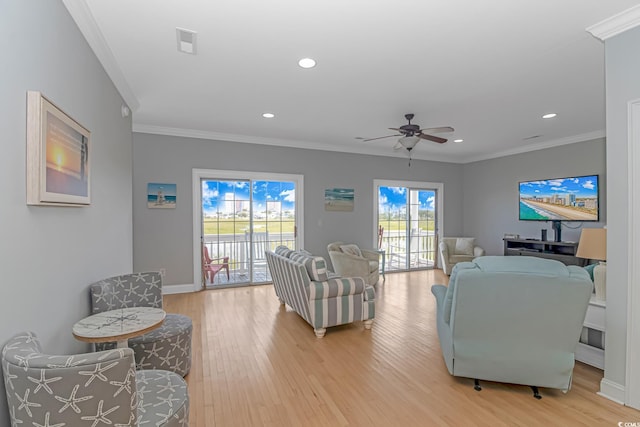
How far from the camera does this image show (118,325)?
1997mm

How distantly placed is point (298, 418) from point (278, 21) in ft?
9.15

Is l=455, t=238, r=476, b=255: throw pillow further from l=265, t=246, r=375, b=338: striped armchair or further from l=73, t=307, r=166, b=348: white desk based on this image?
l=73, t=307, r=166, b=348: white desk

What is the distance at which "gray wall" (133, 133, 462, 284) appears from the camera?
5082 mm

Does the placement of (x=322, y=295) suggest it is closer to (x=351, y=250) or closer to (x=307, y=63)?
(x=307, y=63)

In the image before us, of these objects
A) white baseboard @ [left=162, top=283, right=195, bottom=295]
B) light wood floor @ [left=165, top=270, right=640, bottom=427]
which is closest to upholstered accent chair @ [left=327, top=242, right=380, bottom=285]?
light wood floor @ [left=165, top=270, right=640, bottom=427]

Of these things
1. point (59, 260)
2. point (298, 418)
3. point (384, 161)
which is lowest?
point (298, 418)

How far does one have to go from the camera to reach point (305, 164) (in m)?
6.18

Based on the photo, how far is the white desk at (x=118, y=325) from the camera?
1.82m

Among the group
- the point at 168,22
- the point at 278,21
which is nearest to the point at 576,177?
the point at 278,21

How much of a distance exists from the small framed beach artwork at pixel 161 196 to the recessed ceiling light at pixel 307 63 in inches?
134

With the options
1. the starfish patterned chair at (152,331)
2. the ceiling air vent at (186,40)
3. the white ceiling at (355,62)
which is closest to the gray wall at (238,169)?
the white ceiling at (355,62)

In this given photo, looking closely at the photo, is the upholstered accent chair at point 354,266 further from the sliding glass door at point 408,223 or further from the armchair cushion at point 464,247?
the armchair cushion at point 464,247

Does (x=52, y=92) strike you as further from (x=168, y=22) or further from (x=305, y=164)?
(x=305, y=164)

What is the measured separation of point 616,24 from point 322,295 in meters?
3.32
